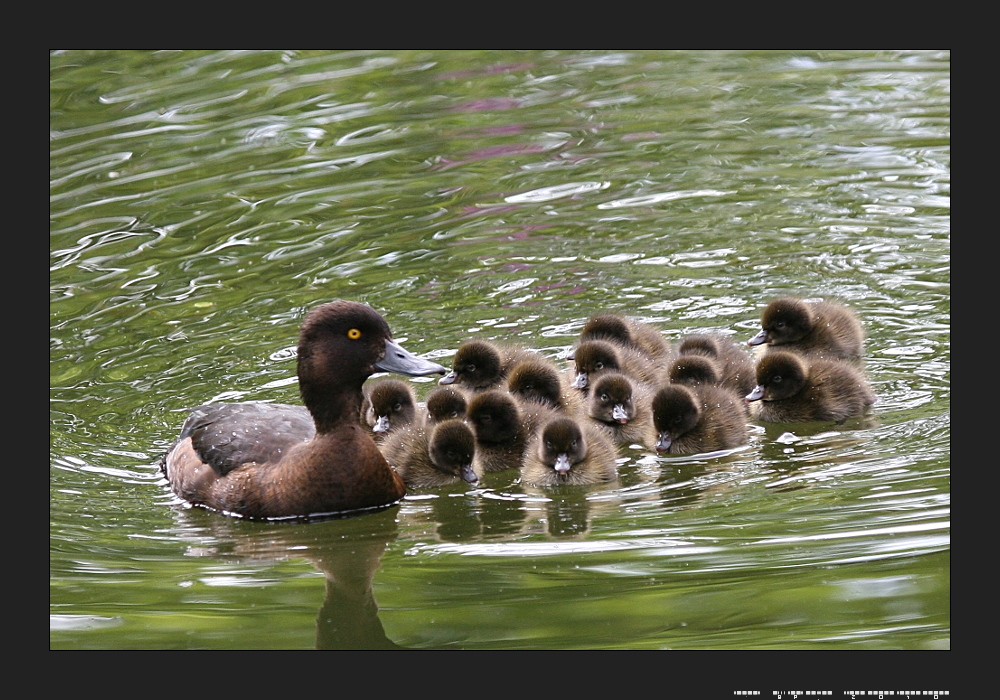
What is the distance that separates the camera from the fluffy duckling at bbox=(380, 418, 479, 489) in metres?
6.99

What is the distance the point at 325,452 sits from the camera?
6.80 m

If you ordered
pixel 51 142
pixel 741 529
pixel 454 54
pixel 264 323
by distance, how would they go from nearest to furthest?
pixel 741 529 → pixel 264 323 → pixel 51 142 → pixel 454 54

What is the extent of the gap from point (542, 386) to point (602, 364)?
40cm

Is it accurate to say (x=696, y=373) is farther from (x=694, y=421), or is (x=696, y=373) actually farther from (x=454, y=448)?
(x=454, y=448)

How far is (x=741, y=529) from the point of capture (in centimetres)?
621

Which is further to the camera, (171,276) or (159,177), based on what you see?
(159,177)

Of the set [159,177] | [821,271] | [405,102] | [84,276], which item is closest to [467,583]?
[821,271]

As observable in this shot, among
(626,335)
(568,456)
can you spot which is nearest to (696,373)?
(626,335)

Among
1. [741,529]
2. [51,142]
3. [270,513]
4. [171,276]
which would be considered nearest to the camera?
[741,529]

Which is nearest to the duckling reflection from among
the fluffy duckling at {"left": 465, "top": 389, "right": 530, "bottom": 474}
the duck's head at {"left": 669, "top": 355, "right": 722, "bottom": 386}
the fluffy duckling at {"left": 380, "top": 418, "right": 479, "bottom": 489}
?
the fluffy duckling at {"left": 380, "top": 418, "right": 479, "bottom": 489}

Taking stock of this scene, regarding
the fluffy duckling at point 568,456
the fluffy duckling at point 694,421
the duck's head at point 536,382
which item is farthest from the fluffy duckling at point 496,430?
the fluffy duckling at point 694,421

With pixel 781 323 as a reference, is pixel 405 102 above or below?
above

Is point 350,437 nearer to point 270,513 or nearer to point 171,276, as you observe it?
point 270,513

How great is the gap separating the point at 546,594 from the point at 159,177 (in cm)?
639
